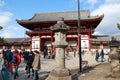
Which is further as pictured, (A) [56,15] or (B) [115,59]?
(A) [56,15]

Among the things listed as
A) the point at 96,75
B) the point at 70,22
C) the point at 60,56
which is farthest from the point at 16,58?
the point at 70,22

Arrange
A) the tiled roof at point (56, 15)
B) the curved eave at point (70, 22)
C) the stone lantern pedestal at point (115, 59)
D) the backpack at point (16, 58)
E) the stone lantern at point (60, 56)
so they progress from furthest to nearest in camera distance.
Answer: the tiled roof at point (56, 15)
the curved eave at point (70, 22)
the stone lantern pedestal at point (115, 59)
the backpack at point (16, 58)
the stone lantern at point (60, 56)

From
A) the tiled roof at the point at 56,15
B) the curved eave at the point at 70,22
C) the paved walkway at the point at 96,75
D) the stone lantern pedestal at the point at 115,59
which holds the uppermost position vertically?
the tiled roof at the point at 56,15

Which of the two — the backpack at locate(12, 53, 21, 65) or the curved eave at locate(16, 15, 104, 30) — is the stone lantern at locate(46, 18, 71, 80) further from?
the curved eave at locate(16, 15, 104, 30)

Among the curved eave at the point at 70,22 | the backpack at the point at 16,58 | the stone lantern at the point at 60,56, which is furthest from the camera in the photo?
the curved eave at the point at 70,22

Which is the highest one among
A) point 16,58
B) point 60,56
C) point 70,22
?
point 70,22

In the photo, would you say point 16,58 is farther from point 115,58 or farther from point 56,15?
point 56,15

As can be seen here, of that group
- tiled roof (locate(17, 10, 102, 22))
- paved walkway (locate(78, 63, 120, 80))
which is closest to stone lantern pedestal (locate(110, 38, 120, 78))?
paved walkway (locate(78, 63, 120, 80))

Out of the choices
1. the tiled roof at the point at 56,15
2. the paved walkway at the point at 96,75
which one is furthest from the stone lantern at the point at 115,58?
the tiled roof at the point at 56,15

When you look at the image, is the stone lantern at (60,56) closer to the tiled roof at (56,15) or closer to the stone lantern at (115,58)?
the stone lantern at (115,58)

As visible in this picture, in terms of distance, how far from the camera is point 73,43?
1982 inches

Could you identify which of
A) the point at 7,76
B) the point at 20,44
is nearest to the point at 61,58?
the point at 7,76

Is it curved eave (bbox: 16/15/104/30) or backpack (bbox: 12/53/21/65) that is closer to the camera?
backpack (bbox: 12/53/21/65)

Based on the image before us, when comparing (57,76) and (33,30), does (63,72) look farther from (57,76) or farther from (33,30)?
(33,30)
